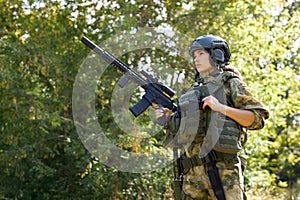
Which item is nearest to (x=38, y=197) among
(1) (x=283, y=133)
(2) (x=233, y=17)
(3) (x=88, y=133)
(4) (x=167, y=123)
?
(3) (x=88, y=133)

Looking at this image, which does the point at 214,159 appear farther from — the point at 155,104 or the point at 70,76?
the point at 70,76

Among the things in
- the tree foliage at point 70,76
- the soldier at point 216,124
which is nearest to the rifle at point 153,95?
the soldier at point 216,124

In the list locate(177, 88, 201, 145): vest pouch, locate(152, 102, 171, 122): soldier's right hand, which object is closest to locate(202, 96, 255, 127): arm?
locate(177, 88, 201, 145): vest pouch

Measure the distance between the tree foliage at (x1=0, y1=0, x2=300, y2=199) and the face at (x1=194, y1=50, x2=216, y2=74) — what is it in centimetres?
434

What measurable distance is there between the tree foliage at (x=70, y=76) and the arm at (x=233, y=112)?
4.51m

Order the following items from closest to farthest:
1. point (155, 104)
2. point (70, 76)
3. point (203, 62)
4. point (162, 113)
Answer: point (203, 62), point (162, 113), point (155, 104), point (70, 76)

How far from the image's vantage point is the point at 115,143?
8.26 m

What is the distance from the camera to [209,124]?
11.6 ft

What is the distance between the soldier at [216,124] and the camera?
11.3 ft

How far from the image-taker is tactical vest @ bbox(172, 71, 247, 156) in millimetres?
3469

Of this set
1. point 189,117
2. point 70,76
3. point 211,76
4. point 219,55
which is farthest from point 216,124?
point 70,76

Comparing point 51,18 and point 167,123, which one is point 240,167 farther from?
point 51,18

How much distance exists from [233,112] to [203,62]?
0.41m

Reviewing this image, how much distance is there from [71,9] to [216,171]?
5.83m
